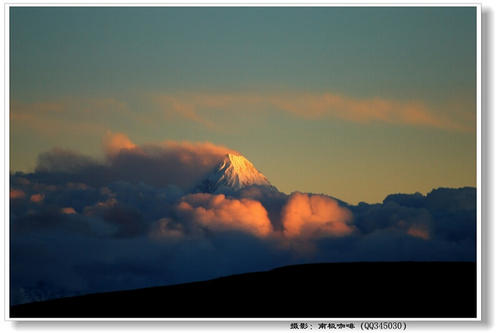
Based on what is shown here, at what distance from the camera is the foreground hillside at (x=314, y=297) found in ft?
39.9

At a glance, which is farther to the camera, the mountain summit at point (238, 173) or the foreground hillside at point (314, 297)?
the mountain summit at point (238, 173)

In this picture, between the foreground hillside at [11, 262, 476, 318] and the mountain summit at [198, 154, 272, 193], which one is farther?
the mountain summit at [198, 154, 272, 193]

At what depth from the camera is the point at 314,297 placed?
1258 centimetres

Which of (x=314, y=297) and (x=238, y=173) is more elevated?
(x=238, y=173)

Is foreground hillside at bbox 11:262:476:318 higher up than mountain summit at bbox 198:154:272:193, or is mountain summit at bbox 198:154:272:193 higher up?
mountain summit at bbox 198:154:272:193

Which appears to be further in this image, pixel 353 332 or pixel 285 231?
pixel 285 231

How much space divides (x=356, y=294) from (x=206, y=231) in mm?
3171

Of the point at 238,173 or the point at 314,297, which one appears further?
the point at 238,173

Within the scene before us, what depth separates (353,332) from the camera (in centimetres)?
1200

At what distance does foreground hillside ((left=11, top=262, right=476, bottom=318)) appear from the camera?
12.2 metres

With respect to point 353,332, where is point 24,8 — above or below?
above

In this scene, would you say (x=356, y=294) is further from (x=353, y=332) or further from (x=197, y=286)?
(x=197, y=286)
